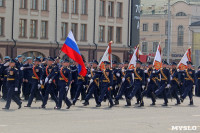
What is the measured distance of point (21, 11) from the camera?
49.2 meters

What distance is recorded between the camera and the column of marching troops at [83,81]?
19.3m

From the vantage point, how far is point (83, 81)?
23.7 meters

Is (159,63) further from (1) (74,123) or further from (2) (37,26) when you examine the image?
(2) (37,26)

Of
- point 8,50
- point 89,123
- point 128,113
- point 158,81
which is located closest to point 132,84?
point 158,81

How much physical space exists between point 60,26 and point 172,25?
26.3m

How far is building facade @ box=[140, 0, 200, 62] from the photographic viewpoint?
2876 inches

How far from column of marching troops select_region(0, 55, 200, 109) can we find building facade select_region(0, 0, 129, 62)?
2425cm

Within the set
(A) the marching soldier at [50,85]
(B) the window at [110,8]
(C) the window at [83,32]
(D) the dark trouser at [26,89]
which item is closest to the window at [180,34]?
(B) the window at [110,8]

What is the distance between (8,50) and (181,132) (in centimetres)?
3655

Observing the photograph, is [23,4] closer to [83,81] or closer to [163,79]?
[83,81]

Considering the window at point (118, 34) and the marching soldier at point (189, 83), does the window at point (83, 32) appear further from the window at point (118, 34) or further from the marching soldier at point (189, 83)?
the marching soldier at point (189, 83)

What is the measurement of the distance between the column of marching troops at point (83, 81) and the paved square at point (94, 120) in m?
0.61

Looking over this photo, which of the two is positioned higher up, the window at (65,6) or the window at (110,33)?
the window at (65,6)

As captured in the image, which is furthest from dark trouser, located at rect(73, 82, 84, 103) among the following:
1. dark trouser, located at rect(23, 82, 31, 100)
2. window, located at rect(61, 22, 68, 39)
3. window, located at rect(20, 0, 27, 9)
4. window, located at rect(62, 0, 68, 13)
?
window, located at rect(62, 0, 68, 13)
